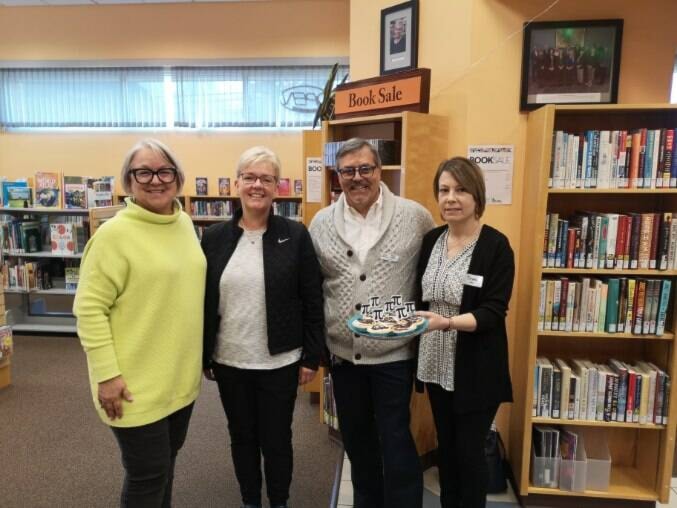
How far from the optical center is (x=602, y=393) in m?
2.12

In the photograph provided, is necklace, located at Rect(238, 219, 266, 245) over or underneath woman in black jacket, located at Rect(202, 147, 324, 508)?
over

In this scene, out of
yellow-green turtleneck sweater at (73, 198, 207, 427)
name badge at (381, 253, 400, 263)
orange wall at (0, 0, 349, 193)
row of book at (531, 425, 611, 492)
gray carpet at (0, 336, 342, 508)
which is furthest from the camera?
orange wall at (0, 0, 349, 193)

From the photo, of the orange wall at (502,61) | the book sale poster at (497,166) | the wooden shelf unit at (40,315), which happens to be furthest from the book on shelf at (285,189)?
the book sale poster at (497,166)

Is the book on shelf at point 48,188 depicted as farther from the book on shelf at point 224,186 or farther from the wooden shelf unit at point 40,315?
the book on shelf at point 224,186

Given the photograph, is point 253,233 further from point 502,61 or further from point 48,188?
point 48,188

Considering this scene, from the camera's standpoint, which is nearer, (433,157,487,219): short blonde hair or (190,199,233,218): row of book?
(433,157,487,219): short blonde hair

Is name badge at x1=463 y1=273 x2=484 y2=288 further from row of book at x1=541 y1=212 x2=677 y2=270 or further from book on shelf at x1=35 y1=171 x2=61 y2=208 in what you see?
book on shelf at x1=35 y1=171 x2=61 y2=208

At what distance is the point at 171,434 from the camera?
1.57 meters

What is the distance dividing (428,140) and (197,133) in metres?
3.92

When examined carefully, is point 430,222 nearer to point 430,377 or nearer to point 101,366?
point 430,377

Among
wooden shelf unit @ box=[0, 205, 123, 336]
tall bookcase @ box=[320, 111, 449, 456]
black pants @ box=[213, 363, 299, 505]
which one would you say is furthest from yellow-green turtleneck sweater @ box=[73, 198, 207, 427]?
wooden shelf unit @ box=[0, 205, 123, 336]

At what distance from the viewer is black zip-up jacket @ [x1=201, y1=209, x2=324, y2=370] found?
1.64 meters

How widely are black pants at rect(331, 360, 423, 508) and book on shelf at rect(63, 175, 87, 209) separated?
14.0ft

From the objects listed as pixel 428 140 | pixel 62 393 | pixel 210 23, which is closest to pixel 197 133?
pixel 210 23
